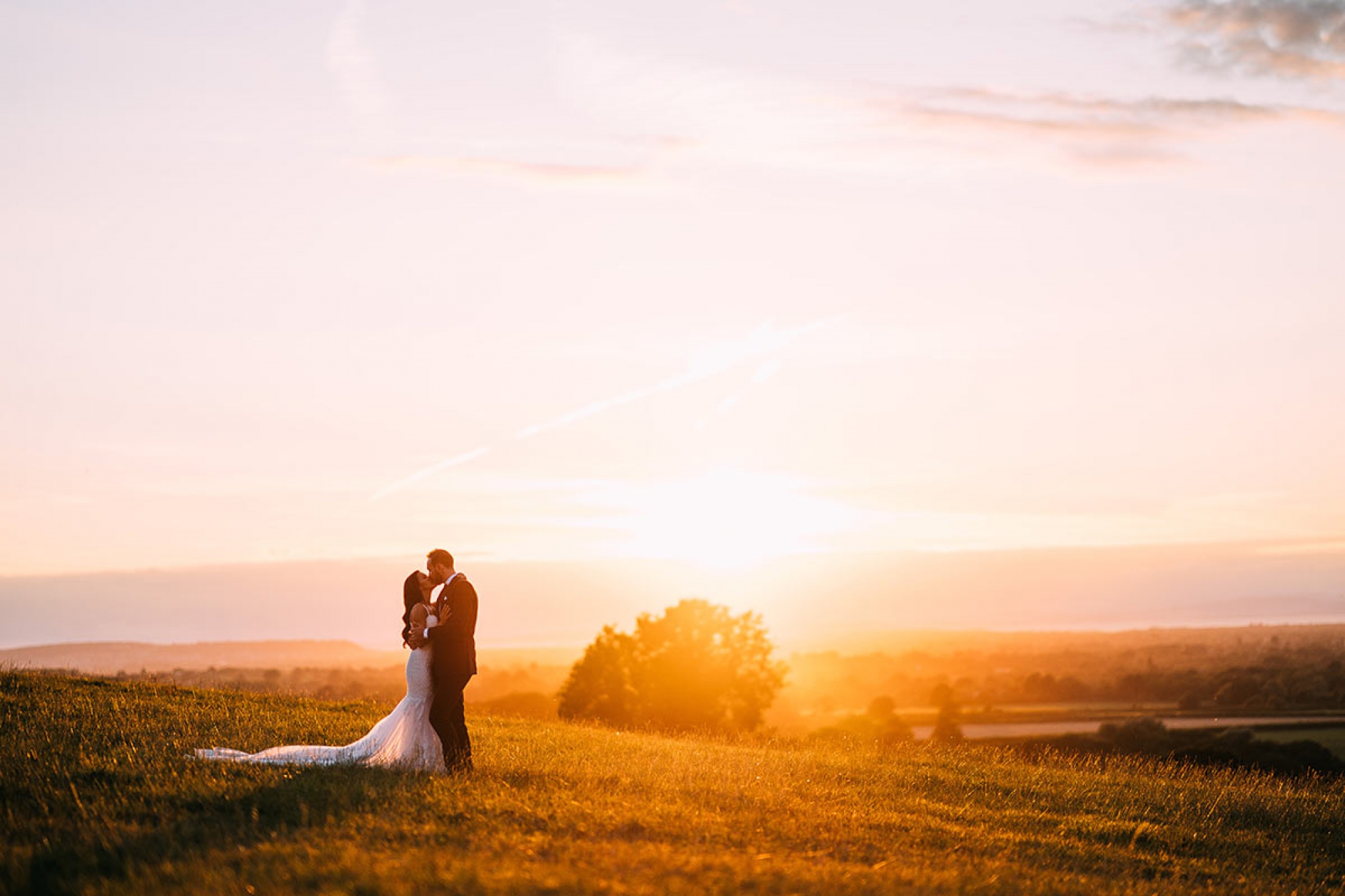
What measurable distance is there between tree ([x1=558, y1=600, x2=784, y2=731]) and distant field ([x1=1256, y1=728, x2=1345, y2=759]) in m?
27.1

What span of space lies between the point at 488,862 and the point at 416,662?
683 cm

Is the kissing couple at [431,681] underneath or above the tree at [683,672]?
above

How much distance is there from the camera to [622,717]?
6288 centimetres

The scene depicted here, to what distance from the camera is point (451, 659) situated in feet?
58.0

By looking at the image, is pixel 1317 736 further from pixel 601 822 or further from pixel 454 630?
pixel 601 822

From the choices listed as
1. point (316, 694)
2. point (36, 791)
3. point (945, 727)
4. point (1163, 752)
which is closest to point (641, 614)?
point (945, 727)

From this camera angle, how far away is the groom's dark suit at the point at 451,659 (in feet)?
57.7

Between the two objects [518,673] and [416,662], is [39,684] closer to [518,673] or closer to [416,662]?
[416,662]

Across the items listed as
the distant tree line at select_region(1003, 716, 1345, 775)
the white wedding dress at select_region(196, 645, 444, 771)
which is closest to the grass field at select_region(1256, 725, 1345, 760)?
the distant tree line at select_region(1003, 716, 1345, 775)

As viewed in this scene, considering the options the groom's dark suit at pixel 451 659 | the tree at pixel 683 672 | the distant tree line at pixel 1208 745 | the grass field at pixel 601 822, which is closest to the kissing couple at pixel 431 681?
the groom's dark suit at pixel 451 659

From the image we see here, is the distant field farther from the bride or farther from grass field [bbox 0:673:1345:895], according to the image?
the bride

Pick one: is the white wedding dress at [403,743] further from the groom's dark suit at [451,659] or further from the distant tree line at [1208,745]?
the distant tree line at [1208,745]

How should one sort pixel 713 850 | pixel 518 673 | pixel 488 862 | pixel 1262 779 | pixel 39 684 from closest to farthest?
pixel 488 862
pixel 713 850
pixel 1262 779
pixel 39 684
pixel 518 673

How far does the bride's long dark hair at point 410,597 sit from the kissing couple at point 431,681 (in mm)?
10
